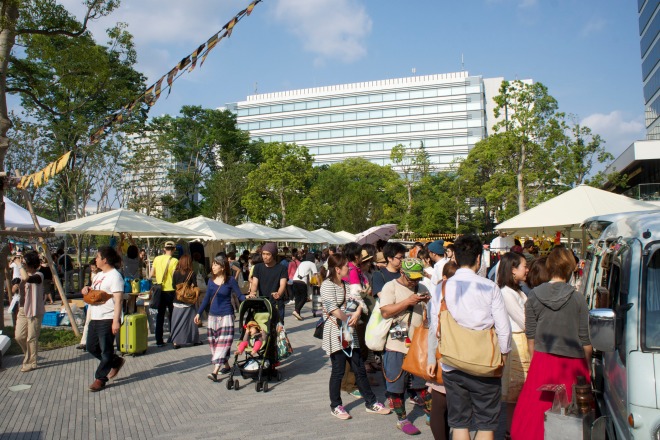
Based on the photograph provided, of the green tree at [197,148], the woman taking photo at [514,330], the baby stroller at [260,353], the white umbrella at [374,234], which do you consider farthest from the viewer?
the green tree at [197,148]

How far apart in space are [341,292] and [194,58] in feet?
13.7

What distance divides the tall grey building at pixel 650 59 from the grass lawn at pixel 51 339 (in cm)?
3649

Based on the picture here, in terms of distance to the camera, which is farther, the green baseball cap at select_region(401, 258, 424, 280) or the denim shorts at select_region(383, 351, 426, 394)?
the denim shorts at select_region(383, 351, 426, 394)

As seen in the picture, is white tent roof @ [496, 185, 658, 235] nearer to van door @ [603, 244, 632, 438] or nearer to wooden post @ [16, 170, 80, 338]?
van door @ [603, 244, 632, 438]

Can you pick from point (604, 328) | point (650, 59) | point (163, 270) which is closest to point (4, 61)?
point (163, 270)

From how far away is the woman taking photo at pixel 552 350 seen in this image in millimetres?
4289

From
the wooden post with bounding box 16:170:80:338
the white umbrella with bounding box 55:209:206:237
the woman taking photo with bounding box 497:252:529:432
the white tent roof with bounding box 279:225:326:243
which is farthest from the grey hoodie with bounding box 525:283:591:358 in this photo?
the white tent roof with bounding box 279:225:326:243

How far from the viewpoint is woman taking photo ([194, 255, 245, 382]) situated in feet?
25.1

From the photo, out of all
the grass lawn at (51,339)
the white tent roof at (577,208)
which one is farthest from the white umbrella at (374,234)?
the grass lawn at (51,339)

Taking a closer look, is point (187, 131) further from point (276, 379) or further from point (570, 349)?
point (570, 349)

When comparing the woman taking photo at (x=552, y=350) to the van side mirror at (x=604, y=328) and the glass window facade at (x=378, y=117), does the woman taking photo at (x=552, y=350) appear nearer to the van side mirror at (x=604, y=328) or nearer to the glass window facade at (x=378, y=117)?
the van side mirror at (x=604, y=328)

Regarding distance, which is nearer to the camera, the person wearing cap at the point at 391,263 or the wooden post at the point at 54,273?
the person wearing cap at the point at 391,263

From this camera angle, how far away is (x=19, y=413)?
20.0 ft

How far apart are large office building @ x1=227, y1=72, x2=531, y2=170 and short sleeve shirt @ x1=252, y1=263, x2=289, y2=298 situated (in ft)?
256
